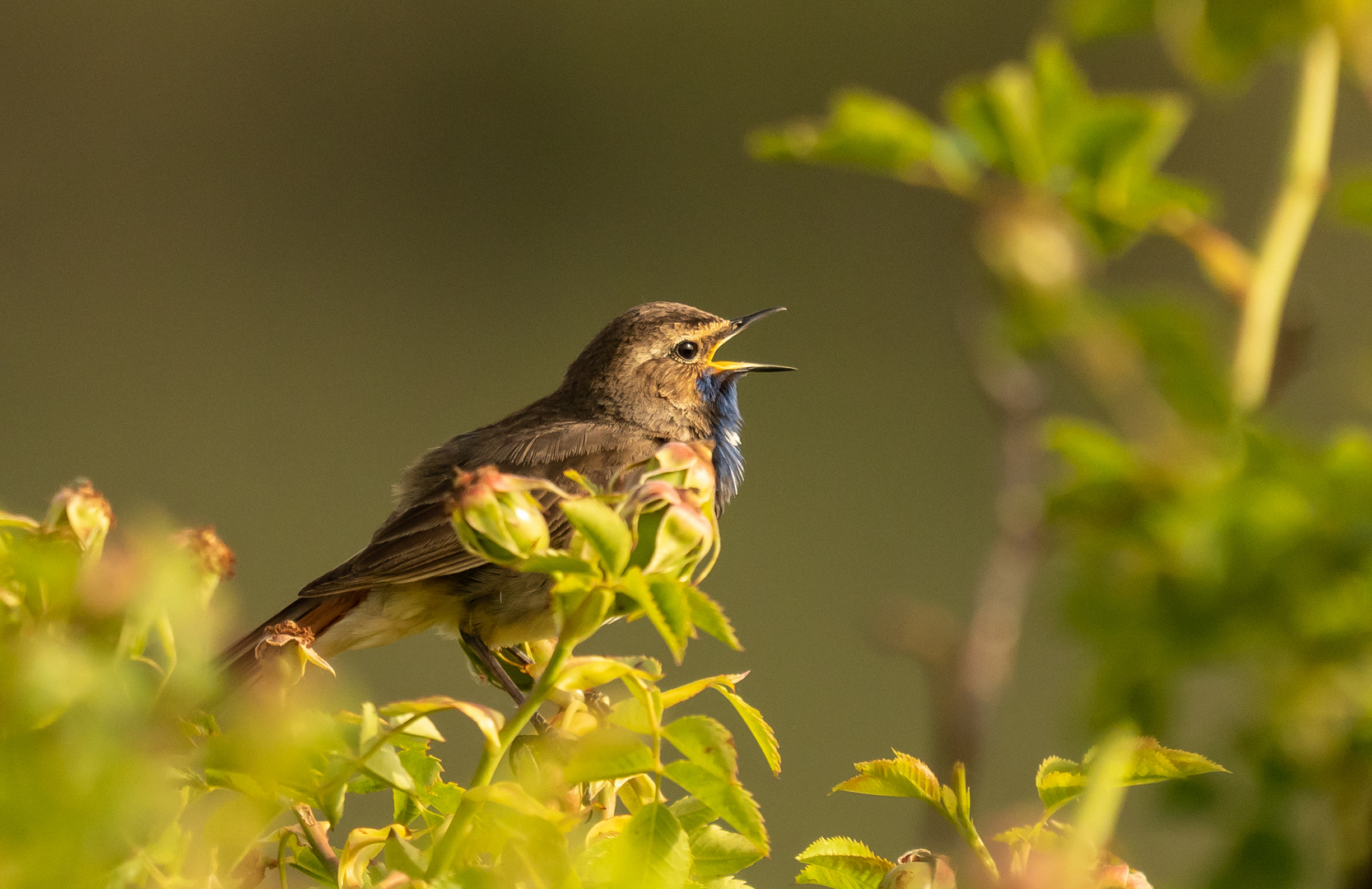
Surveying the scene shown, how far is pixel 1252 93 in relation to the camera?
750 centimetres

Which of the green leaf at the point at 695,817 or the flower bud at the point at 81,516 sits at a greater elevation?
the flower bud at the point at 81,516

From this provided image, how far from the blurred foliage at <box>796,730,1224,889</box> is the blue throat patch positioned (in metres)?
1.83

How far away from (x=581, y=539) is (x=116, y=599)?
25 cm

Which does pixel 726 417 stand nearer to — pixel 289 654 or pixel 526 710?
pixel 289 654

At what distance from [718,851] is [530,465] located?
1666 millimetres

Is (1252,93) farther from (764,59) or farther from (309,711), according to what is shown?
(309,711)

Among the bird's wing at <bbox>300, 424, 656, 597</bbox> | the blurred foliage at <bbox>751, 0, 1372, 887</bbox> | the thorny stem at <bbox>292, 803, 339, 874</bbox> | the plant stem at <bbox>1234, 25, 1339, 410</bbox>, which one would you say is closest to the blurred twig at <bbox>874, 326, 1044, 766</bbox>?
the blurred foliage at <bbox>751, 0, 1372, 887</bbox>

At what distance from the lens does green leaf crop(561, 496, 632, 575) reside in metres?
0.75

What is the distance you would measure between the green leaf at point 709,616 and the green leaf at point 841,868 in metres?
0.22

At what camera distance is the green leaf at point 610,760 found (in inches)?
32.2

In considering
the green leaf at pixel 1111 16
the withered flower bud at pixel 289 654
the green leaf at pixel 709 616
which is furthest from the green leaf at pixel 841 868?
the green leaf at pixel 1111 16

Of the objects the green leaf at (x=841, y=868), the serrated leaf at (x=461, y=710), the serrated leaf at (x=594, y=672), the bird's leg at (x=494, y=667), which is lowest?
the bird's leg at (x=494, y=667)

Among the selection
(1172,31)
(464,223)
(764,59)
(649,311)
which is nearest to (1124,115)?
(1172,31)

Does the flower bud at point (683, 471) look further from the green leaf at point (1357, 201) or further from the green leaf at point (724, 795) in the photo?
the green leaf at point (1357, 201)
